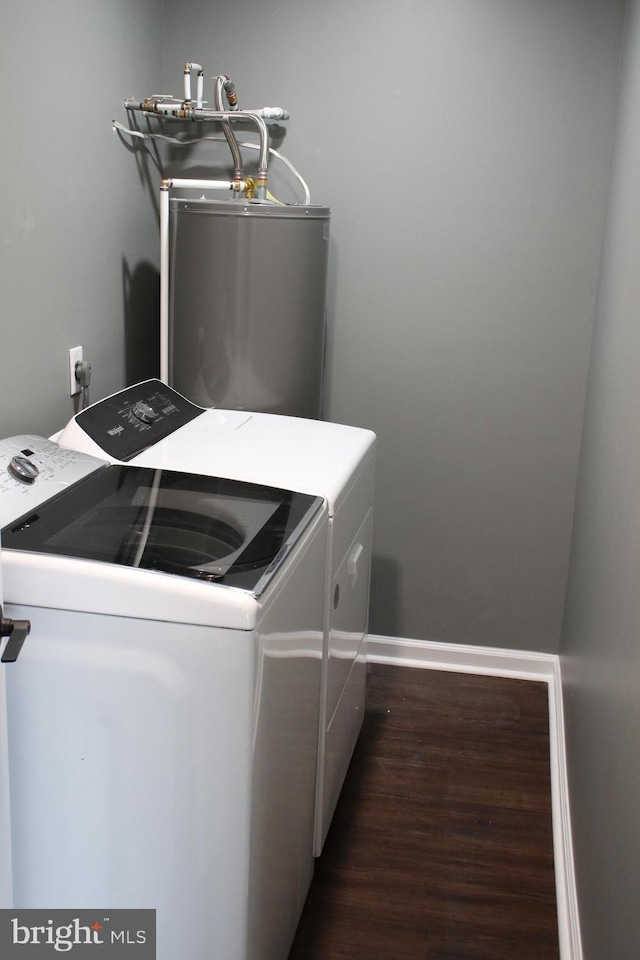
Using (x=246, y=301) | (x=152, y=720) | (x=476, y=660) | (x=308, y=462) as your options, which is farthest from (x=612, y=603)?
(x=476, y=660)

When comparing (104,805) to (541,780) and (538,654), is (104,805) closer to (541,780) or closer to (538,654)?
(541,780)

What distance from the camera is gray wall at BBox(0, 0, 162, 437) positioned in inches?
→ 71.5

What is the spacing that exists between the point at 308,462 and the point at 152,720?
0.73 m

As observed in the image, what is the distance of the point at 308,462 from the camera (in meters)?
1.85

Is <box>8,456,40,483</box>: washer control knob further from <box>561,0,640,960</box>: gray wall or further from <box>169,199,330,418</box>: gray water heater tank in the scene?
<box>561,0,640,960</box>: gray wall

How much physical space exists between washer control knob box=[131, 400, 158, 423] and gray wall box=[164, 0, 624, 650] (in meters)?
0.82

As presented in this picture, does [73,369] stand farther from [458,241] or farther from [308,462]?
[458,241]

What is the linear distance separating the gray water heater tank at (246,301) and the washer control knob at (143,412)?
0.31 metres

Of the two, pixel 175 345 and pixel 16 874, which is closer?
pixel 16 874

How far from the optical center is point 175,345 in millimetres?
2359

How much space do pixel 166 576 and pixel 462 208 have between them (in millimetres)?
1721

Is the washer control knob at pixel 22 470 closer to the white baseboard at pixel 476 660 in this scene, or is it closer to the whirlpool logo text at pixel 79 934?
the whirlpool logo text at pixel 79 934

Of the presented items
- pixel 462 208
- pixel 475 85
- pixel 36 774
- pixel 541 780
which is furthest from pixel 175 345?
pixel 541 780

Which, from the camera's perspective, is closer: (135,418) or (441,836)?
(135,418)
